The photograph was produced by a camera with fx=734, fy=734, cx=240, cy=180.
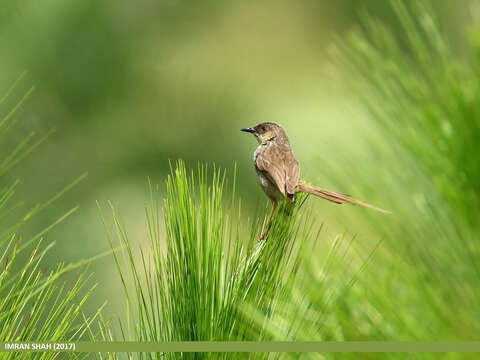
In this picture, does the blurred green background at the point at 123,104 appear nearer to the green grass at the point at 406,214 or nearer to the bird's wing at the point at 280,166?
the bird's wing at the point at 280,166

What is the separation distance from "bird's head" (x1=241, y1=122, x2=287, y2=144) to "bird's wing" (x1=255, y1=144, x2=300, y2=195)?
168mm

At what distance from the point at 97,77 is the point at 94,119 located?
36cm

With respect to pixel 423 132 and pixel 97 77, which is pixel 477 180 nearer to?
pixel 423 132

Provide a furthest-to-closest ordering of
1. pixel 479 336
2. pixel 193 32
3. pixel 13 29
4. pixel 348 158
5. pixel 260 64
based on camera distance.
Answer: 1. pixel 260 64
2. pixel 193 32
3. pixel 13 29
4. pixel 348 158
5. pixel 479 336

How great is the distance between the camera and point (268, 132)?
3.40 metres

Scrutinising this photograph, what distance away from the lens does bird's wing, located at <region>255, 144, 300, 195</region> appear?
262cm

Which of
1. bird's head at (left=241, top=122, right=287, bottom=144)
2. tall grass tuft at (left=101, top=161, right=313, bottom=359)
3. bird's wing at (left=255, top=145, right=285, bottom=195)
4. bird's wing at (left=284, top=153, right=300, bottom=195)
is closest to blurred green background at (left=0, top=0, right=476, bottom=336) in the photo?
bird's head at (left=241, top=122, right=287, bottom=144)

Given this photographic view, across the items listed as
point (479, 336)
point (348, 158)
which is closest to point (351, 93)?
point (348, 158)

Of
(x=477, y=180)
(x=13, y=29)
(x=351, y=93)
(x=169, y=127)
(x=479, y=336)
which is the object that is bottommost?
(x=169, y=127)

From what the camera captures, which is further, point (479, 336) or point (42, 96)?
point (42, 96)

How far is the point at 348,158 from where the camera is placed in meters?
0.84

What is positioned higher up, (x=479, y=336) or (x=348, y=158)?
(x=348, y=158)

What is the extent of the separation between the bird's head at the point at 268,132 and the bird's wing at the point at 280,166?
168 millimetres

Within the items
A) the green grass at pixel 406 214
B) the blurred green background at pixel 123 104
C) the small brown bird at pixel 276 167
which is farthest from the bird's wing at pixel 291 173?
the blurred green background at pixel 123 104
